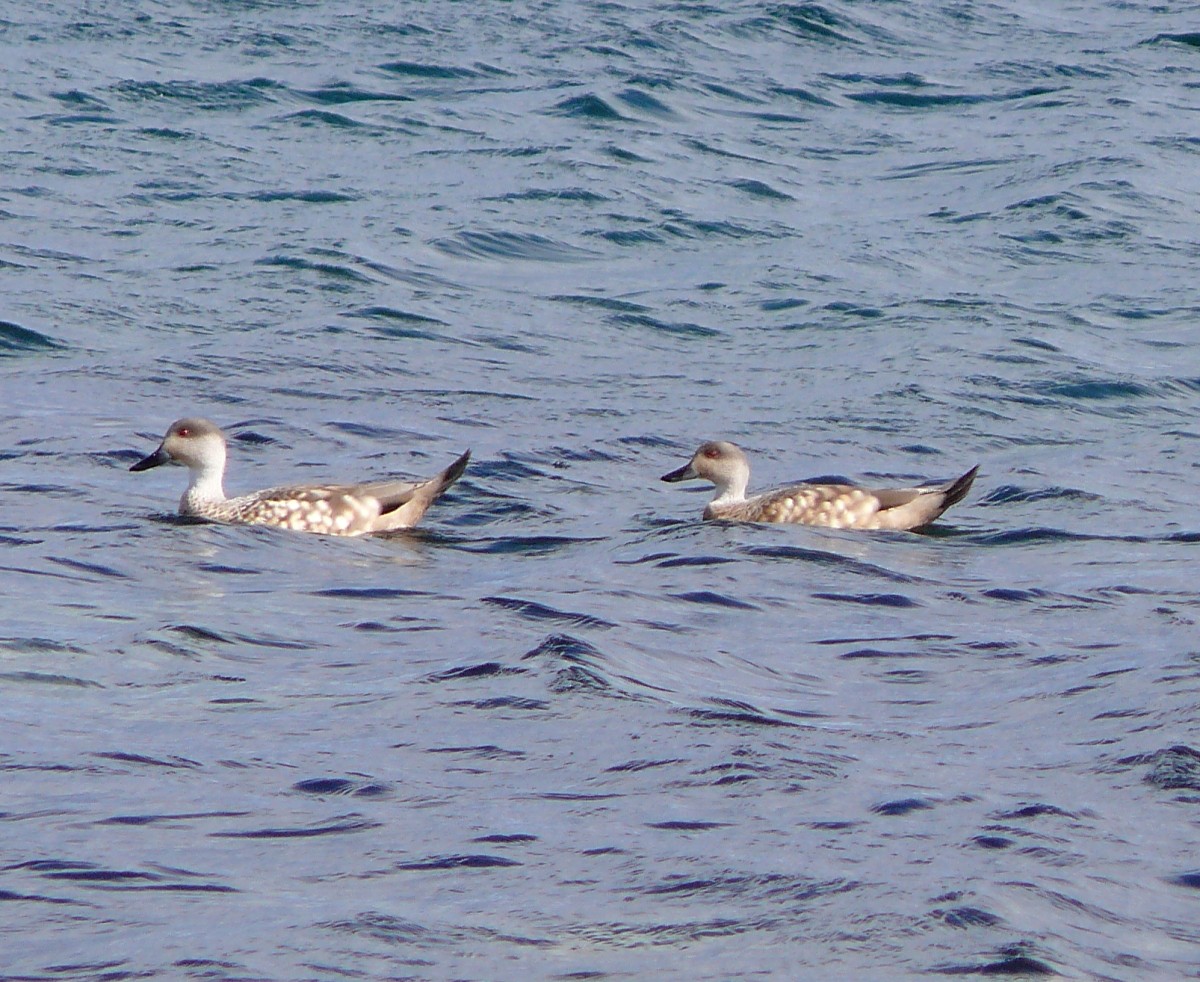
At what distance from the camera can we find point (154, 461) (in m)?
12.6

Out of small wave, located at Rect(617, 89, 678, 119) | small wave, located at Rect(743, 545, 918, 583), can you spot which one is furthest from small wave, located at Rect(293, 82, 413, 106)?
small wave, located at Rect(743, 545, 918, 583)

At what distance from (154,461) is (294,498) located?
1017 millimetres

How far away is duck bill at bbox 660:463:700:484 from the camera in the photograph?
42.6 ft

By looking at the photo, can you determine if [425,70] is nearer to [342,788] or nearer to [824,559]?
[824,559]

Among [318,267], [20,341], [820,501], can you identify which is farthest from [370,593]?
[318,267]

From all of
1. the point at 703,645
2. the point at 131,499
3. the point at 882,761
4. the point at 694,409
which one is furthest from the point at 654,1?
the point at 882,761

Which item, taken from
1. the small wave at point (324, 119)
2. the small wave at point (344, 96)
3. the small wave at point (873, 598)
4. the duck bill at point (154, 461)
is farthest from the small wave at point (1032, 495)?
the small wave at point (344, 96)

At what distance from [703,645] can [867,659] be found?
2.40ft

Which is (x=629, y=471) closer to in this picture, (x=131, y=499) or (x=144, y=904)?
(x=131, y=499)

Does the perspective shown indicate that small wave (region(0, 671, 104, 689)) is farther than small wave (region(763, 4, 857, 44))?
No

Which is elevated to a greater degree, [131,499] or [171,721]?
[171,721]

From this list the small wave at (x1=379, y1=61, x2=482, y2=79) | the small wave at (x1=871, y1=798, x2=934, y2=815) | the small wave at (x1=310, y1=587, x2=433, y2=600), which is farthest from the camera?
the small wave at (x1=379, y1=61, x2=482, y2=79)

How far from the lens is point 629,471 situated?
13930 millimetres

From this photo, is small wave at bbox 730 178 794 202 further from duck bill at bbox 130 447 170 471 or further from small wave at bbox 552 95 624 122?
duck bill at bbox 130 447 170 471
